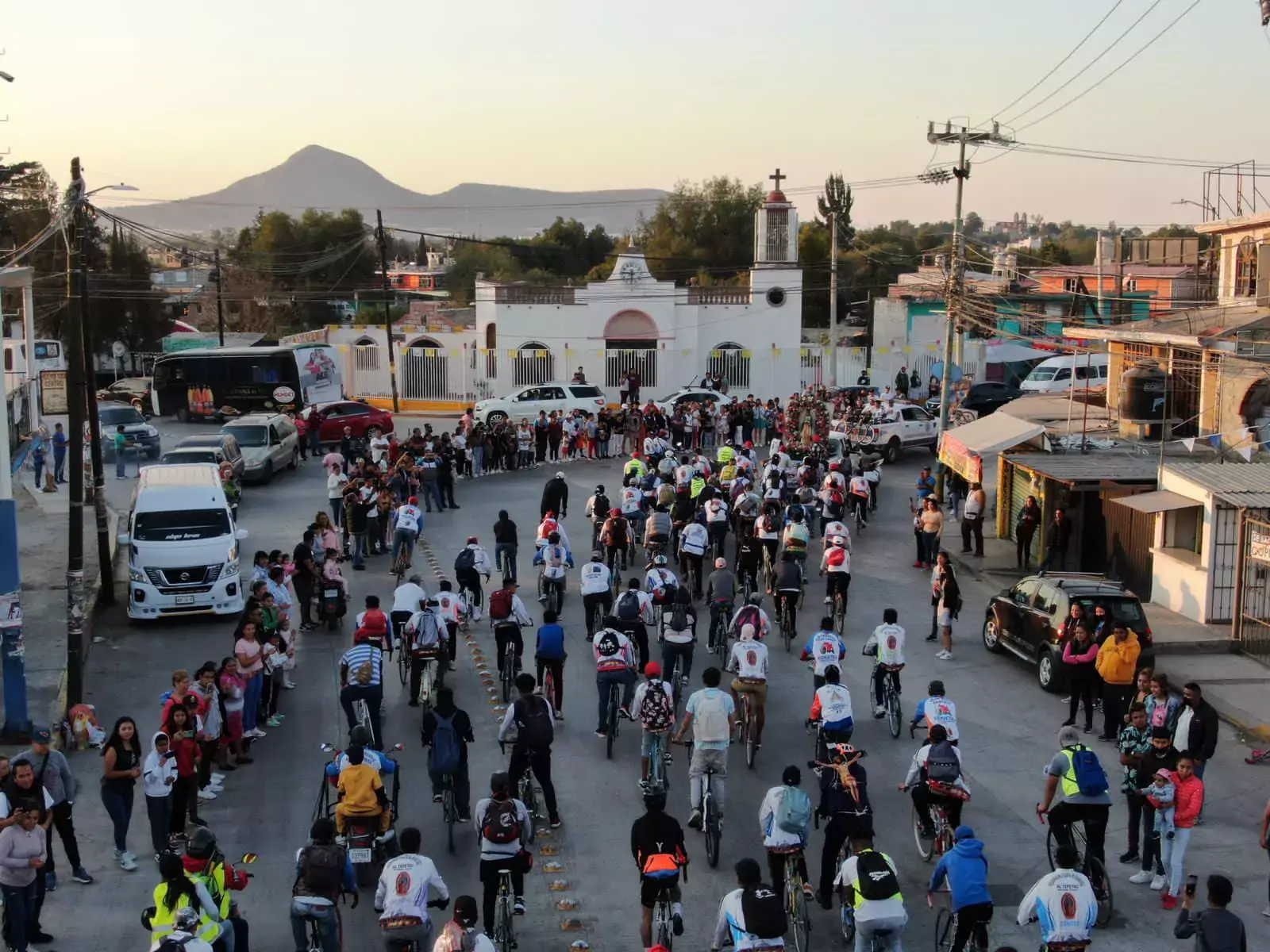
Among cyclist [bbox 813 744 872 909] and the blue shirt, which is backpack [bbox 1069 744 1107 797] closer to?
cyclist [bbox 813 744 872 909]

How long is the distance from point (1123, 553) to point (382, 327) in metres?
36.8

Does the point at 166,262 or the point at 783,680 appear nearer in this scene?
the point at 783,680

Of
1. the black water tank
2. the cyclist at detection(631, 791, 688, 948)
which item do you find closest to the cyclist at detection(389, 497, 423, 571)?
the cyclist at detection(631, 791, 688, 948)

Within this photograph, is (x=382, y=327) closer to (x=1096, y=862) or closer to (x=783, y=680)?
(x=783, y=680)

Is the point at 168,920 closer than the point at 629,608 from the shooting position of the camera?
Yes

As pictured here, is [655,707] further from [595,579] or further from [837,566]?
[837,566]

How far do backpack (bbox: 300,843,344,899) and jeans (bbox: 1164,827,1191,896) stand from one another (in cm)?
643

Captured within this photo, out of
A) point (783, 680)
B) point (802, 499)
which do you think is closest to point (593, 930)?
point (783, 680)

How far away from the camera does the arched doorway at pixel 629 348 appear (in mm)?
→ 48531

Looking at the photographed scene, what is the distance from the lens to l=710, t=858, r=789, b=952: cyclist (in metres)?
8.39

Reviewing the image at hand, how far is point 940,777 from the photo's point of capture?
10836 millimetres

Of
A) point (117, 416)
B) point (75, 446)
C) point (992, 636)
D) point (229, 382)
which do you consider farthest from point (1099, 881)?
point (229, 382)

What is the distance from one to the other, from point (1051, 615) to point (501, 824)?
365 inches

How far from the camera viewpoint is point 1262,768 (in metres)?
14.2
